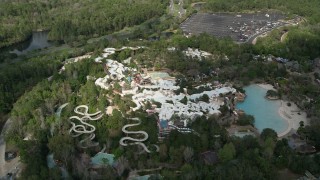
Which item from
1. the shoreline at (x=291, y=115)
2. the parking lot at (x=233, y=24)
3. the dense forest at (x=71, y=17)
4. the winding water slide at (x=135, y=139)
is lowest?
the shoreline at (x=291, y=115)

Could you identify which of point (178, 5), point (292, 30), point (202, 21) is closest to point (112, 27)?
point (202, 21)

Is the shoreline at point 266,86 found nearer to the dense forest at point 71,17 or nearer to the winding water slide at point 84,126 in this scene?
the winding water slide at point 84,126

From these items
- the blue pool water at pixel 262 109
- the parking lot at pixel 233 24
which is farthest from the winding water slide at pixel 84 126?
the parking lot at pixel 233 24

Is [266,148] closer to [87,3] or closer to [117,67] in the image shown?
[117,67]

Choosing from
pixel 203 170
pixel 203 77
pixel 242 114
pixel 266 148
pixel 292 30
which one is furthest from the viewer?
pixel 292 30

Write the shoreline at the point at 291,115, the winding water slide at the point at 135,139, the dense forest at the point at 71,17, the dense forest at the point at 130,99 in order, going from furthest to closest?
1. the dense forest at the point at 71,17
2. the shoreline at the point at 291,115
3. the winding water slide at the point at 135,139
4. the dense forest at the point at 130,99

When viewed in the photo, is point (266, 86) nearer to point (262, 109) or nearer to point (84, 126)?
point (262, 109)

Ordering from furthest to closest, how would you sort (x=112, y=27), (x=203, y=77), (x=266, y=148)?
(x=112, y=27), (x=203, y=77), (x=266, y=148)
